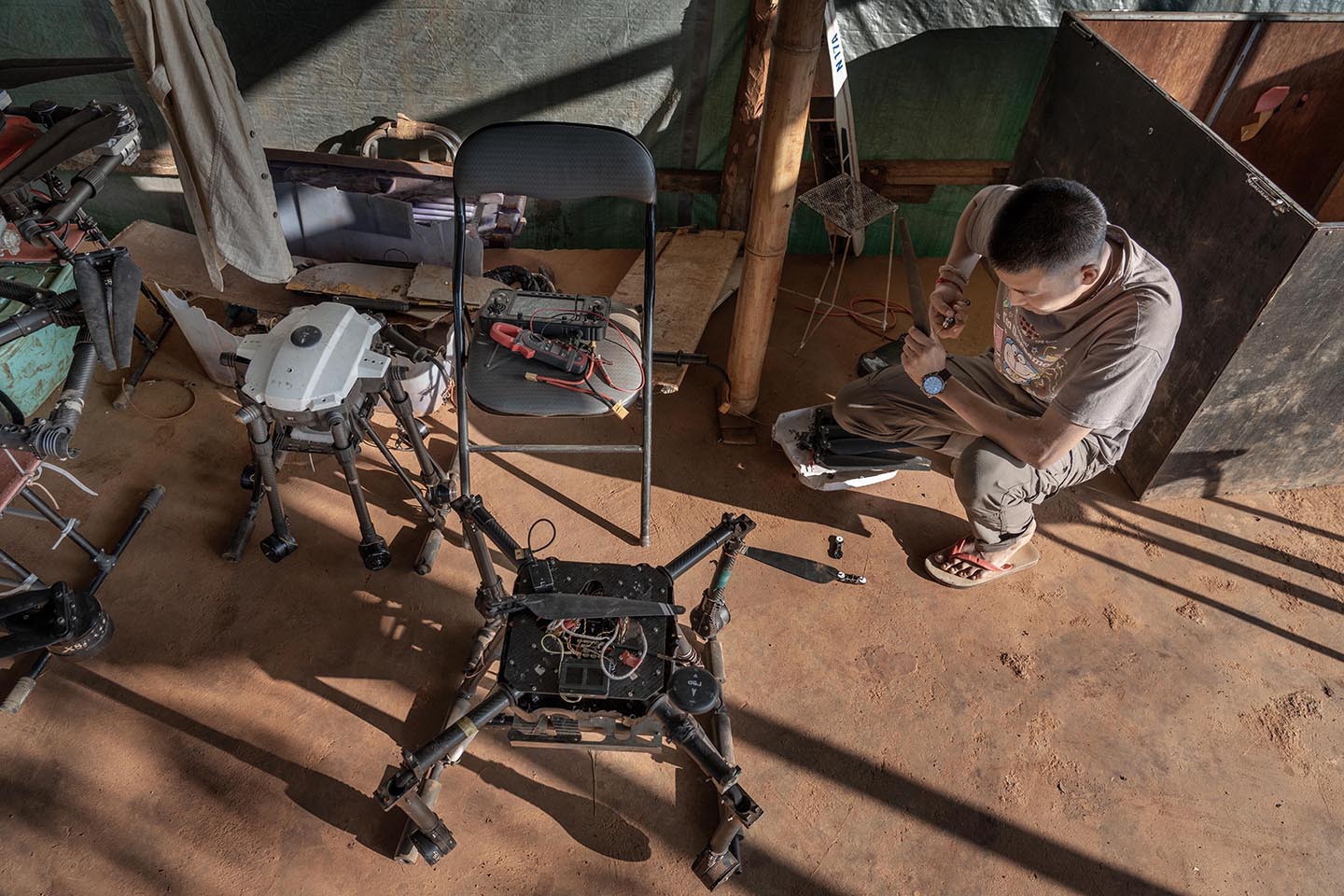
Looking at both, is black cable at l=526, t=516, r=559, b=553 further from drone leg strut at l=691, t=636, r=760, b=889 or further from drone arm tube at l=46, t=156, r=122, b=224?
drone arm tube at l=46, t=156, r=122, b=224

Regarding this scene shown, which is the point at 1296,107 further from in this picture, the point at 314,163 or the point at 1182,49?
the point at 314,163

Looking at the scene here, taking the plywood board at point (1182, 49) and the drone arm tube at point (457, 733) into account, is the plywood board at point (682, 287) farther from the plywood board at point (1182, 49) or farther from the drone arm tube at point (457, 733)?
the plywood board at point (1182, 49)

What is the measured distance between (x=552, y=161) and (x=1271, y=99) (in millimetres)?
3441

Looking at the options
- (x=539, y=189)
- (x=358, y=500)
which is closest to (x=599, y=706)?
(x=358, y=500)

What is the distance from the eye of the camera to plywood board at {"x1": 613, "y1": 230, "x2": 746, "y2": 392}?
3742 mm

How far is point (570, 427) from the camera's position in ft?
11.9

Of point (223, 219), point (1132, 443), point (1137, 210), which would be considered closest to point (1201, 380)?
point (1132, 443)

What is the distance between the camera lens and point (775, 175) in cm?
291

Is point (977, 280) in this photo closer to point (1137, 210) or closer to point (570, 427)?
point (1137, 210)

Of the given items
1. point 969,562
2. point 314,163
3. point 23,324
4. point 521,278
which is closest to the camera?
point 23,324

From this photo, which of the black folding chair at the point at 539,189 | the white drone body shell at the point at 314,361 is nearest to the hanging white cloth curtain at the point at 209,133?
the white drone body shell at the point at 314,361

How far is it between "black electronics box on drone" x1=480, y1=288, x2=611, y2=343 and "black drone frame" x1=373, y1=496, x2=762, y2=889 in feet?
2.54

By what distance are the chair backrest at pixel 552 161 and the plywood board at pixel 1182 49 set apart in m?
2.29

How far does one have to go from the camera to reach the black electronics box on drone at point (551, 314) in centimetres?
287
